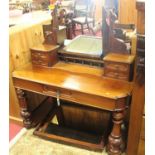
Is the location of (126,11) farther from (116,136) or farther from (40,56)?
(116,136)

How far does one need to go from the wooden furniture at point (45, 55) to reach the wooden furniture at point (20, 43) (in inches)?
5.1

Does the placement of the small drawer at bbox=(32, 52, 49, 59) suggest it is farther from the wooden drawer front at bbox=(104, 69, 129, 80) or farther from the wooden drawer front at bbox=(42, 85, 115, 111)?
the wooden drawer front at bbox=(104, 69, 129, 80)

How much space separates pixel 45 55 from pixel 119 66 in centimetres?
60

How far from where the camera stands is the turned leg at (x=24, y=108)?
1.67 meters

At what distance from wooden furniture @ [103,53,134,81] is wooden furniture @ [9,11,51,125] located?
76cm

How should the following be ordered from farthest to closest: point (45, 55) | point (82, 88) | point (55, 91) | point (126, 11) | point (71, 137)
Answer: point (126, 11) < point (71, 137) < point (45, 55) < point (55, 91) < point (82, 88)

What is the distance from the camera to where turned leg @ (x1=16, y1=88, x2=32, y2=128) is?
1674mm

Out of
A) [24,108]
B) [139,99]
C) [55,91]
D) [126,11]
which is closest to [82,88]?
[55,91]

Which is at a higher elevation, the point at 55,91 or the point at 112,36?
the point at 112,36

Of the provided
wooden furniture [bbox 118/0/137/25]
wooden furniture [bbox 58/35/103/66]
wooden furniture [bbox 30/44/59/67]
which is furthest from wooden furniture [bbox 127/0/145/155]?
wooden furniture [bbox 118/0/137/25]

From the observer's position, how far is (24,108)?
176 cm

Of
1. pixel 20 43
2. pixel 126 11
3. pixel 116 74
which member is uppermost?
pixel 126 11

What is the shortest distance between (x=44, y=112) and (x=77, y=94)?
0.80 metres
